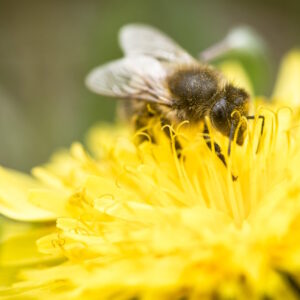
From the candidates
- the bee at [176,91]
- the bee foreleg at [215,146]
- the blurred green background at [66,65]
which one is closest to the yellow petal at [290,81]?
the blurred green background at [66,65]

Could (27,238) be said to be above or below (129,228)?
above

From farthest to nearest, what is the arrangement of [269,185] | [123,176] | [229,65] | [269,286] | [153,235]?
[229,65] → [123,176] → [269,185] → [153,235] → [269,286]

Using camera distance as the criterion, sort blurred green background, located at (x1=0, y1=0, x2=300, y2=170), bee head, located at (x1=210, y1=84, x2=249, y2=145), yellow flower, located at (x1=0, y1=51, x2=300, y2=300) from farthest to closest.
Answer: blurred green background, located at (x1=0, y1=0, x2=300, y2=170), bee head, located at (x1=210, y1=84, x2=249, y2=145), yellow flower, located at (x1=0, y1=51, x2=300, y2=300)

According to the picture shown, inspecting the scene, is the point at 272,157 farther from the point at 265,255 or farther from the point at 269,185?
the point at 265,255

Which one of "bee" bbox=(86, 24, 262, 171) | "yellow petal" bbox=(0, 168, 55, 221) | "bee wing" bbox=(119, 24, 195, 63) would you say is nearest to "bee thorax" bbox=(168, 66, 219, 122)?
"bee" bbox=(86, 24, 262, 171)

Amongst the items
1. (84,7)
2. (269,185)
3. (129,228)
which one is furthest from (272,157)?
(84,7)

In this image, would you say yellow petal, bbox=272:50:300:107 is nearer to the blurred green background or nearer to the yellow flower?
the blurred green background

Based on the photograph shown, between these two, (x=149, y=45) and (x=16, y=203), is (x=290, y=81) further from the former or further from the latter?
(x=16, y=203)
